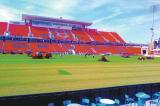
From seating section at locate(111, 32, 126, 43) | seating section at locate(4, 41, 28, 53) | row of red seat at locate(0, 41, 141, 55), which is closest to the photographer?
seating section at locate(4, 41, 28, 53)

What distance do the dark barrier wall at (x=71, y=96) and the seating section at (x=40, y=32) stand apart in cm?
7133

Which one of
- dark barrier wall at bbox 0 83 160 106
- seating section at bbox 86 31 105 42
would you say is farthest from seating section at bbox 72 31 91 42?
dark barrier wall at bbox 0 83 160 106

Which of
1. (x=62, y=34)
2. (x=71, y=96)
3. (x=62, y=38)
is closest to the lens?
(x=71, y=96)

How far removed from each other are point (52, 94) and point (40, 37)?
72.9m

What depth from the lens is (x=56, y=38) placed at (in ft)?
283

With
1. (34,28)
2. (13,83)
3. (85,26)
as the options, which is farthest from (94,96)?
(85,26)

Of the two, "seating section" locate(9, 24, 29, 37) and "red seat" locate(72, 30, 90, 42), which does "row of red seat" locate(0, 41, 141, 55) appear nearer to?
"red seat" locate(72, 30, 90, 42)

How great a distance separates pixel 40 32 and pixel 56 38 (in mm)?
5848

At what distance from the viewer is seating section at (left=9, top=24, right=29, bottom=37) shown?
79.4m

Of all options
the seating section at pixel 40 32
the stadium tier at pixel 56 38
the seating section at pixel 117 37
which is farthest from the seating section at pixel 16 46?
the seating section at pixel 117 37

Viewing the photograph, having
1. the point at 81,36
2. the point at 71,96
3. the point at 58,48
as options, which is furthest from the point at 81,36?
the point at 71,96

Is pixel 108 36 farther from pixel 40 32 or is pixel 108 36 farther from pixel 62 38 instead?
pixel 40 32

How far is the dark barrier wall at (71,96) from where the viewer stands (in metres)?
10.4

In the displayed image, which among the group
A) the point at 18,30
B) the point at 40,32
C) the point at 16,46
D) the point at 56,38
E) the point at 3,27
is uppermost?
the point at 3,27
